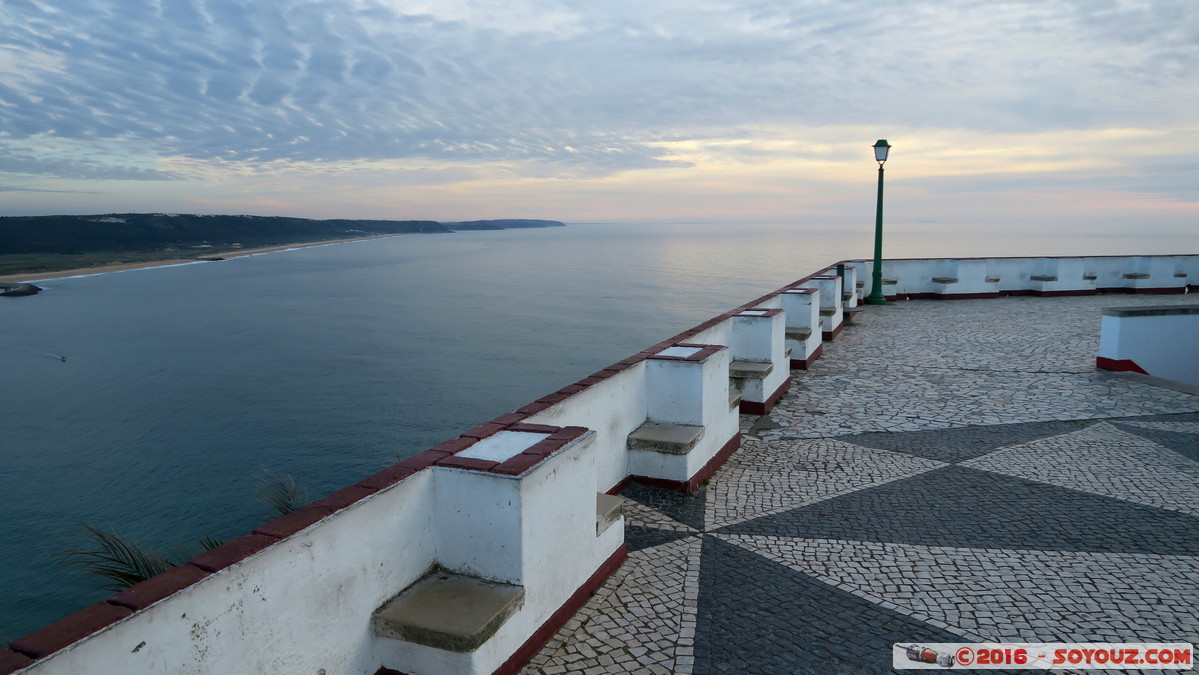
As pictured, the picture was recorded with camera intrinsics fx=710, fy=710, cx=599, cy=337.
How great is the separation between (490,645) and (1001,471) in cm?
532

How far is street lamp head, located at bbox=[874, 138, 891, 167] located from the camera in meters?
16.6

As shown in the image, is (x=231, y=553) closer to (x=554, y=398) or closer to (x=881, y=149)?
(x=554, y=398)

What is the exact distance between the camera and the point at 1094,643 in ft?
12.8

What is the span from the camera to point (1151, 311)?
10.5 metres

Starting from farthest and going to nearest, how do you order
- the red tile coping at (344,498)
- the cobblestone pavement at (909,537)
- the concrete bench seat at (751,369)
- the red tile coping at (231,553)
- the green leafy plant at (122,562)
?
the green leafy plant at (122,562) → the concrete bench seat at (751,369) → the cobblestone pavement at (909,537) → the red tile coping at (344,498) → the red tile coping at (231,553)

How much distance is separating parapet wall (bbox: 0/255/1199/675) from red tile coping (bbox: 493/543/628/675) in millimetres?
13

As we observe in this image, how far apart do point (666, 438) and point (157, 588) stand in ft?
13.9

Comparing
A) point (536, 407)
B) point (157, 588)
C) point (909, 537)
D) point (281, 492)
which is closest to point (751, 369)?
point (909, 537)

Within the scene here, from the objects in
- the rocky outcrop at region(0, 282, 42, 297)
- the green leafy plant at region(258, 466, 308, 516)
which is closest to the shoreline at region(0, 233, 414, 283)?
the rocky outcrop at region(0, 282, 42, 297)

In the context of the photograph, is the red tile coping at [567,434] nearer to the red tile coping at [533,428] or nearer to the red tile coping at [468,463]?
the red tile coping at [533,428]

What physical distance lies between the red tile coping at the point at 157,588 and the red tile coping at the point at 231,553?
34 millimetres

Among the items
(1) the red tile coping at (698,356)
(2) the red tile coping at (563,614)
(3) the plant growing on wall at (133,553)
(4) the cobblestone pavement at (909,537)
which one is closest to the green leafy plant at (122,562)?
(3) the plant growing on wall at (133,553)

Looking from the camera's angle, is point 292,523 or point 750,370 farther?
point 750,370

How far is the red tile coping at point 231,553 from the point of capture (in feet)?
8.97
